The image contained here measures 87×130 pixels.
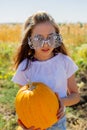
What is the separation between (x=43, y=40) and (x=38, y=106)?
0.52m

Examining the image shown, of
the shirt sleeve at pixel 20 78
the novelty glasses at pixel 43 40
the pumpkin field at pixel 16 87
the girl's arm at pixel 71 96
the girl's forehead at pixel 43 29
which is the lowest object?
the pumpkin field at pixel 16 87

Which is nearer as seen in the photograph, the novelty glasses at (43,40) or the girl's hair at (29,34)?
the novelty glasses at (43,40)

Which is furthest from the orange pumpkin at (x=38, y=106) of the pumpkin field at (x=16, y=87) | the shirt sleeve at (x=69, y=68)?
the pumpkin field at (x=16, y=87)

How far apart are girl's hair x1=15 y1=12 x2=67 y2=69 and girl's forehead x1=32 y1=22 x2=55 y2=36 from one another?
3 cm

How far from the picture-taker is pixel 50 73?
2.86m

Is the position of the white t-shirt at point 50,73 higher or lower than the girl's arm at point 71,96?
higher

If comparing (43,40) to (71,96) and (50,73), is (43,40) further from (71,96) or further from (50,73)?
(71,96)

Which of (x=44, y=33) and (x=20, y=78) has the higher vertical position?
(x=44, y=33)

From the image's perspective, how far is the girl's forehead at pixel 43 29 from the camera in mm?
2791

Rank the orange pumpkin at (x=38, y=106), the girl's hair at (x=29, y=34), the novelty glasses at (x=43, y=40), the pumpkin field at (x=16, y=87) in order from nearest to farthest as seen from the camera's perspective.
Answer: the orange pumpkin at (x=38, y=106), the novelty glasses at (x=43, y=40), the girl's hair at (x=29, y=34), the pumpkin field at (x=16, y=87)

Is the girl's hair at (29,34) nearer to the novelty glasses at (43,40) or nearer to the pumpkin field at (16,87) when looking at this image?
the novelty glasses at (43,40)

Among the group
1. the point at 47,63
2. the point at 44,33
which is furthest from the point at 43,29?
the point at 47,63

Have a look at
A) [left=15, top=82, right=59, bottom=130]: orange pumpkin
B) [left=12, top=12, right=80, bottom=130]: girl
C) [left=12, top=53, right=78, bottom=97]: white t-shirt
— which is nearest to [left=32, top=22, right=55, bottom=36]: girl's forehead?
[left=12, top=12, right=80, bottom=130]: girl

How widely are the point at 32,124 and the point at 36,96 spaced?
0.21 m
